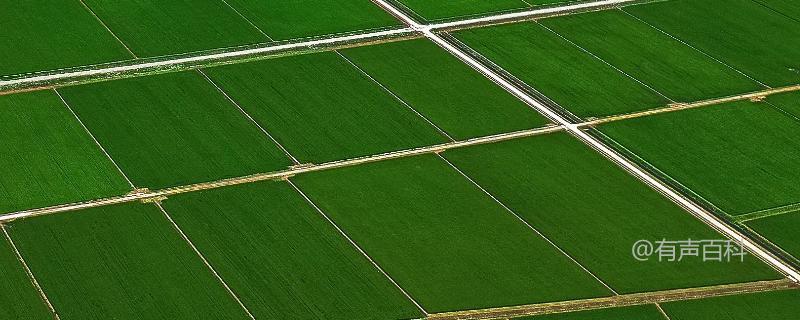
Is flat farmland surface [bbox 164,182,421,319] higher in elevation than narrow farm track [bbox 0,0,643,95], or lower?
lower

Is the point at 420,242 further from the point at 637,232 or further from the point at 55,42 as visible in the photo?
the point at 55,42

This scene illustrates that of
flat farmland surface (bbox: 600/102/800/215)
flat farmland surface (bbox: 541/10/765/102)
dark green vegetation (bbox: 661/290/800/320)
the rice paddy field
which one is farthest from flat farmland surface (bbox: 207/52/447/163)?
dark green vegetation (bbox: 661/290/800/320)

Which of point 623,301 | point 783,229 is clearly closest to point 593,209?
point 623,301

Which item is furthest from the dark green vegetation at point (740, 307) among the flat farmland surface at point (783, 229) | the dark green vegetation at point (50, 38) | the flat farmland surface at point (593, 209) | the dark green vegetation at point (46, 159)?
the dark green vegetation at point (50, 38)

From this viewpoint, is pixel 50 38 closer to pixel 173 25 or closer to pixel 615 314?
pixel 173 25

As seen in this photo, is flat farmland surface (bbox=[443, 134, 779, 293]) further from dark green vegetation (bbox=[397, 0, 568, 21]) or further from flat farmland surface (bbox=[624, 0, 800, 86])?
dark green vegetation (bbox=[397, 0, 568, 21])
